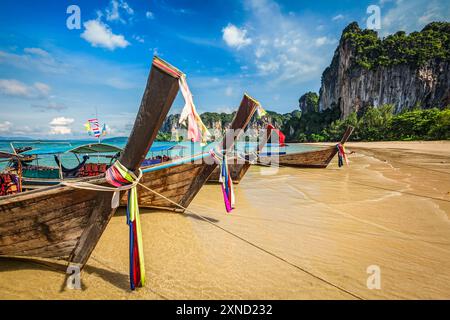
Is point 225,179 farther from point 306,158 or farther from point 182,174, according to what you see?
point 306,158

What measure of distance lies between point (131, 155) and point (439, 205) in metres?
8.33

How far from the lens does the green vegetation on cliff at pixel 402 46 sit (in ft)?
211

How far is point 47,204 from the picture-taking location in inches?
118

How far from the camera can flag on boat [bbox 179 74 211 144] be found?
2380 millimetres

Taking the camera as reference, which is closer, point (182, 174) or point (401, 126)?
point (182, 174)

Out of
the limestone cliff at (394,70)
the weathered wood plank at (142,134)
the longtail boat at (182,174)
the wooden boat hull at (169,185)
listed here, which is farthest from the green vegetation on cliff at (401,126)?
the weathered wood plank at (142,134)

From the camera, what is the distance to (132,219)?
2.84 metres

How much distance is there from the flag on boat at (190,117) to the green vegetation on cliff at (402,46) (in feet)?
281

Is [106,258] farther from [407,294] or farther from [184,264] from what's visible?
[407,294]

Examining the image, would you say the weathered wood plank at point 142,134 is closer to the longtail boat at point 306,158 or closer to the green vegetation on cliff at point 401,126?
the longtail boat at point 306,158

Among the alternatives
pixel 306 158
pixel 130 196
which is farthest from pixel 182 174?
pixel 306 158

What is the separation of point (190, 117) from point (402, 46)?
95.9 metres

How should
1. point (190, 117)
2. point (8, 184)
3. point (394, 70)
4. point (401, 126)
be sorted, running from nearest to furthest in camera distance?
point (190, 117), point (8, 184), point (401, 126), point (394, 70)

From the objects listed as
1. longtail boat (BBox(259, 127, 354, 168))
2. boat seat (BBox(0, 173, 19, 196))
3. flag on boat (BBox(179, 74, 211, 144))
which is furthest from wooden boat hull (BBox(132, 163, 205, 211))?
longtail boat (BBox(259, 127, 354, 168))
